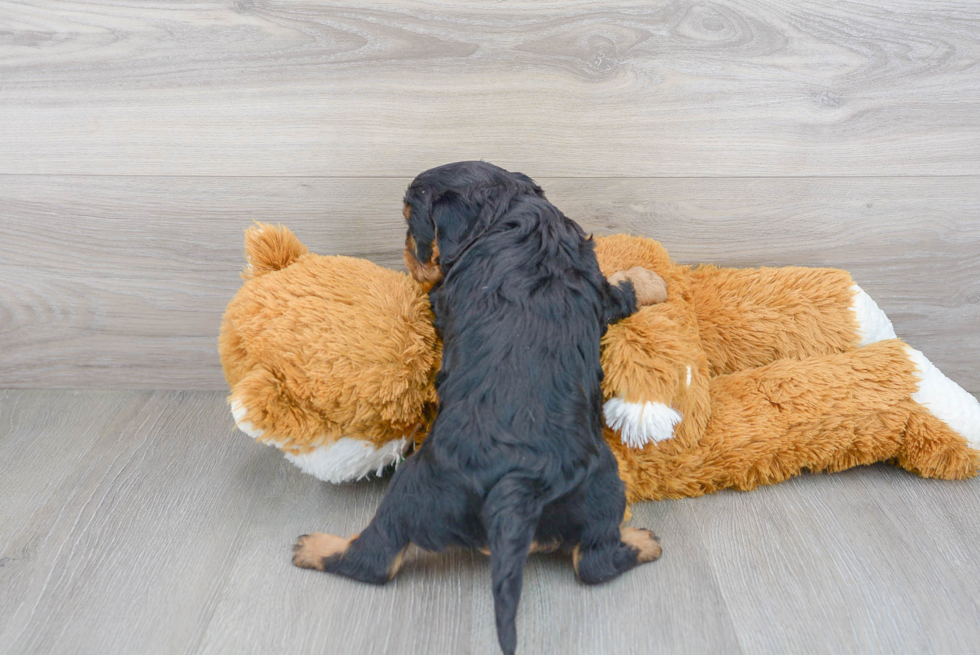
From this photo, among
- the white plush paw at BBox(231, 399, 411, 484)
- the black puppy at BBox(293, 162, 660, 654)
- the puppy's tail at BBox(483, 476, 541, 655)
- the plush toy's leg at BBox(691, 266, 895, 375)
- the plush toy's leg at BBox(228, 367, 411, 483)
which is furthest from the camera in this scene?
the plush toy's leg at BBox(691, 266, 895, 375)

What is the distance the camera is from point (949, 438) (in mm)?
1349

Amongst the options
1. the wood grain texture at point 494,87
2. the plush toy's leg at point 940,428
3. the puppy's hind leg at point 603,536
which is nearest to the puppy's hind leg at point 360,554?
the puppy's hind leg at point 603,536

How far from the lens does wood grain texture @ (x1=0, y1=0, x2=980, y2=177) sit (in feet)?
4.68

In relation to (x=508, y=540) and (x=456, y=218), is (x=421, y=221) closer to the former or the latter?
(x=456, y=218)

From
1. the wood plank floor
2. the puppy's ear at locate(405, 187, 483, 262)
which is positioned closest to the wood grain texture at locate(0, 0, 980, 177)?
the puppy's ear at locate(405, 187, 483, 262)

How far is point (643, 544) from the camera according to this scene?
1176 millimetres

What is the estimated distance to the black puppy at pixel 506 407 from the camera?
101 cm

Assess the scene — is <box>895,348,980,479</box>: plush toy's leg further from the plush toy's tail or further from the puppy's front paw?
the plush toy's tail

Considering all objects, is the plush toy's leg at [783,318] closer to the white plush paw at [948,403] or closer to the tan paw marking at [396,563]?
the white plush paw at [948,403]

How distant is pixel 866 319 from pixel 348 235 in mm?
1133

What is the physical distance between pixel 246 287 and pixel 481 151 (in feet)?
1.89

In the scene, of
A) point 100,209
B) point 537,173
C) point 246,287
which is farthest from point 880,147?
point 100,209

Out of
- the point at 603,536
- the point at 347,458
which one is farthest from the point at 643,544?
the point at 347,458

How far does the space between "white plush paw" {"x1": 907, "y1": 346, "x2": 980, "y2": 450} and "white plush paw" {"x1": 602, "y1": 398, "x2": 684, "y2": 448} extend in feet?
1.74
